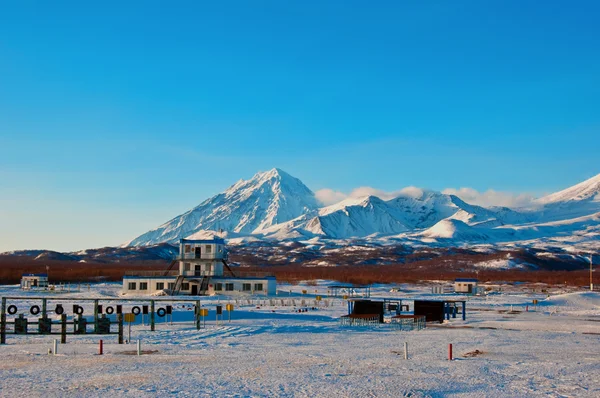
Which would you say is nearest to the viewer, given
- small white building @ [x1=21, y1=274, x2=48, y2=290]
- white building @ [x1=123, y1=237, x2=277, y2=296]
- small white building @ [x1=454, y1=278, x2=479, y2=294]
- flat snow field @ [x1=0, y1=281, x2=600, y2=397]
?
flat snow field @ [x1=0, y1=281, x2=600, y2=397]

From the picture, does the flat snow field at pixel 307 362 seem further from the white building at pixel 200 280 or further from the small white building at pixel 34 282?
the small white building at pixel 34 282

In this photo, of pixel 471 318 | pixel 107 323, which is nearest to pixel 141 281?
pixel 471 318

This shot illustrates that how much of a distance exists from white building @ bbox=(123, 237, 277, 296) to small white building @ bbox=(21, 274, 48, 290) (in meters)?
18.5

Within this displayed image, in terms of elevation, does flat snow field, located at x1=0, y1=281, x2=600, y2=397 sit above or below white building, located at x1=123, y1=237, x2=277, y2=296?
below

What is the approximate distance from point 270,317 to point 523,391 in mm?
29954

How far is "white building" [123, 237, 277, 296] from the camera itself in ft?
270

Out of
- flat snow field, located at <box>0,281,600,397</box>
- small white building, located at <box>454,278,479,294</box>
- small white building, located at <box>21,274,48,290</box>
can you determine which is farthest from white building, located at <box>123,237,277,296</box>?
flat snow field, located at <box>0,281,600,397</box>

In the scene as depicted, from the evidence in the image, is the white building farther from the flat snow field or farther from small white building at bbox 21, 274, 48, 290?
the flat snow field

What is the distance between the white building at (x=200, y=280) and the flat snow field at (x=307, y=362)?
117 feet

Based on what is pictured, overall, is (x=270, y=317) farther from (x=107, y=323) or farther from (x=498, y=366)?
(x=498, y=366)

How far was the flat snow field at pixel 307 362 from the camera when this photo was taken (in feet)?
71.2

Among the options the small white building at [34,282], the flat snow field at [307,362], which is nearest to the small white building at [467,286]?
the flat snow field at [307,362]

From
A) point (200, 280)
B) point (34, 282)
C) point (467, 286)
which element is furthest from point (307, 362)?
point (34, 282)

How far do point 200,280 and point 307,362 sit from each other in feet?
185
